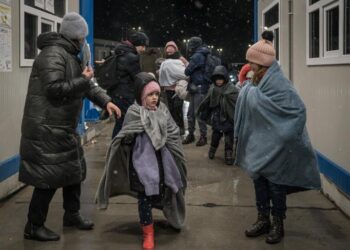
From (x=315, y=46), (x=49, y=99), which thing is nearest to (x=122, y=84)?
(x=315, y=46)

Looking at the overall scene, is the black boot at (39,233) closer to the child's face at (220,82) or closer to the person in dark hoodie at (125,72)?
the person in dark hoodie at (125,72)

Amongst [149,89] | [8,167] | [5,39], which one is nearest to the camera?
[149,89]

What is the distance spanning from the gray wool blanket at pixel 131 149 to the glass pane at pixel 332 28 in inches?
98.2

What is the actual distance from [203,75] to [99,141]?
2488mm

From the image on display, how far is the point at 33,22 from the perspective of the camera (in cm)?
768

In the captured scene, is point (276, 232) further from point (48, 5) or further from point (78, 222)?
point (48, 5)

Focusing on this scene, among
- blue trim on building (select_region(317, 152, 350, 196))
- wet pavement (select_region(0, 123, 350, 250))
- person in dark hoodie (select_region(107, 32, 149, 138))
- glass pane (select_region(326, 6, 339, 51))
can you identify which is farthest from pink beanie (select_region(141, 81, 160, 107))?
person in dark hoodie (select_region(107, 32, 149, 138))

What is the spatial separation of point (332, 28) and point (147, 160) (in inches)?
123

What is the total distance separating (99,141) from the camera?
1096 cm

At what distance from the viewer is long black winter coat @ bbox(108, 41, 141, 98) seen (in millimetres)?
7746

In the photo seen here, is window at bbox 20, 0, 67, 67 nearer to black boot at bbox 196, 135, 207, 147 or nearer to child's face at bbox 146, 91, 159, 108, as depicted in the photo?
child's face at bbox 146, 91, 159, 108

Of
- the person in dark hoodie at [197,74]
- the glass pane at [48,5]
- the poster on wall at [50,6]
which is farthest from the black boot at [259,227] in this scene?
the person in dark hoodie at [197,74]

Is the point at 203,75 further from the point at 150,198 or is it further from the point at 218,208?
the point at 150,198

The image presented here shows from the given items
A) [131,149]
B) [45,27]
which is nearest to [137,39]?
[45,27]
